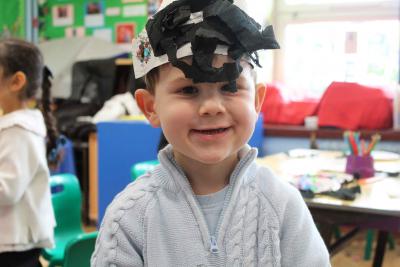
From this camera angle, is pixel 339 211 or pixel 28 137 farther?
pixel 28 137

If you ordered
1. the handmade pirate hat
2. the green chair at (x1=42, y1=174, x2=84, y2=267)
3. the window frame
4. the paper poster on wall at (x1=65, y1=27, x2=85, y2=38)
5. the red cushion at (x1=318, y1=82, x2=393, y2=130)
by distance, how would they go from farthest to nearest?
the paper poster on wall at (x1=65, y1=27, x2=85, y2=38) → the window frame → the red cushion at (x1=318, y1=82, x2=393, y2=130) → the green chair at (x1=42, y1=174, x2=84, y2=267) → the handmade pirate hat

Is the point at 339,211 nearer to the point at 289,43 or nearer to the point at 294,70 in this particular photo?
the point at 294,70

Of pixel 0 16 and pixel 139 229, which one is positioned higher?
pixel 0 16

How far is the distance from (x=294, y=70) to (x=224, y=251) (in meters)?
2.29

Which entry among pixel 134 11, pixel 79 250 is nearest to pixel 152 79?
pixel 79 250

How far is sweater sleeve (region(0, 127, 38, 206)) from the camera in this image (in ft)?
4.96

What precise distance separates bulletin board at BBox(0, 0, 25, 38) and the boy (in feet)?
12.2

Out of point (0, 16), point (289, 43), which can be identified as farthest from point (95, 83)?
point (289, 43)

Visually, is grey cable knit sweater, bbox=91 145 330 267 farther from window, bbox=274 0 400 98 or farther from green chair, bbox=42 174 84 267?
green chair, bbox=42 174 84 267

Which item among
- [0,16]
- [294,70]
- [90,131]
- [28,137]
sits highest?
[0,16]

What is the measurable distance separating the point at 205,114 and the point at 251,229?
0.20 metres

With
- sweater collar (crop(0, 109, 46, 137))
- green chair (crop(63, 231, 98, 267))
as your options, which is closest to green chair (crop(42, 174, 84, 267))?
sweater collar (crop(0, 109, 46, 137))

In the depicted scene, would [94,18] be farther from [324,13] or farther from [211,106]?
[211,106]

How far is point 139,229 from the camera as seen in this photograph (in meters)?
0.79
